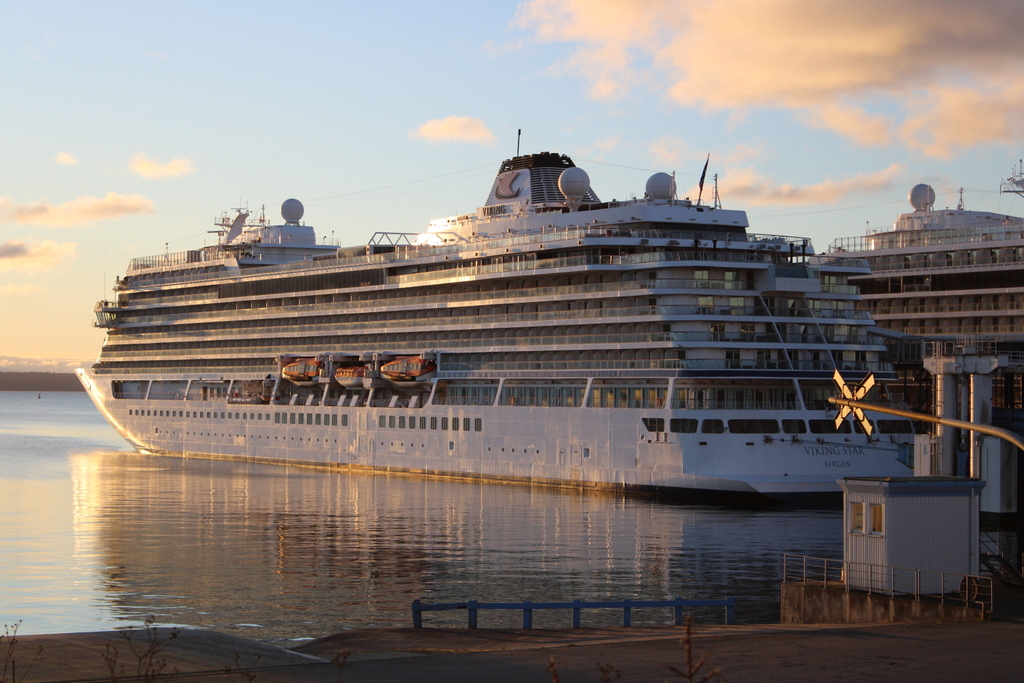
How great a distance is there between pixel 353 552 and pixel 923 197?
5038 centimetres

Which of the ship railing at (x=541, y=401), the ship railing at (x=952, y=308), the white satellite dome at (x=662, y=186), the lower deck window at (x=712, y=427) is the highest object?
the white satellite dome at (x=662, y=186)

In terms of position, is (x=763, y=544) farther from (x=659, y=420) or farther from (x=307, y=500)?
(x=307, y=500)

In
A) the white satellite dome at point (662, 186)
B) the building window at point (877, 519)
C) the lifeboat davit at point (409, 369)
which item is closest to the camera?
the building window at point (877, 519)

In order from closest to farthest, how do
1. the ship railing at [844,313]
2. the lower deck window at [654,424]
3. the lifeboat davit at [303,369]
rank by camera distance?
1. the lower deck window at [654,424]
2. the ship railing at [844,313]
3. the lifeboat davit at [303,369]

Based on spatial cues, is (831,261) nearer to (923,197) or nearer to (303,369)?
(923,197)

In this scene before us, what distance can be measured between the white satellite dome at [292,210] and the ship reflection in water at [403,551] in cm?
3283

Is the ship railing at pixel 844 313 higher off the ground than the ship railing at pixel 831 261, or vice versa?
the ship railing at pixel 831 261

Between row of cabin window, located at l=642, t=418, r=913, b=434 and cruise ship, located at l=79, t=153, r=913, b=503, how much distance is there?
83 millimetres

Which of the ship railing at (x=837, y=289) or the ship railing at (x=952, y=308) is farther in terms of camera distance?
the ship railing at (x=952, y=308)

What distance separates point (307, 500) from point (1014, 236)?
3850cm

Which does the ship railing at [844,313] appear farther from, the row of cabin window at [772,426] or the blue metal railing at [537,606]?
the blue metal railing at [537,606]

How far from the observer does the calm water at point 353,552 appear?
101ft

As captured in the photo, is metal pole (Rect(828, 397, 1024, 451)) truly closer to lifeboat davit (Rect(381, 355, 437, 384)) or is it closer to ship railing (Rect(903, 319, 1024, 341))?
lifeboat davit (Rect(381, 355, 437, 384))

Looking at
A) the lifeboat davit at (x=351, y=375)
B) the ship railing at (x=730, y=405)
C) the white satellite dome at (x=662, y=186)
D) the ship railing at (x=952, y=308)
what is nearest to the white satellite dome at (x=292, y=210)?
the lifeboat davit at (x=351, y=375)
